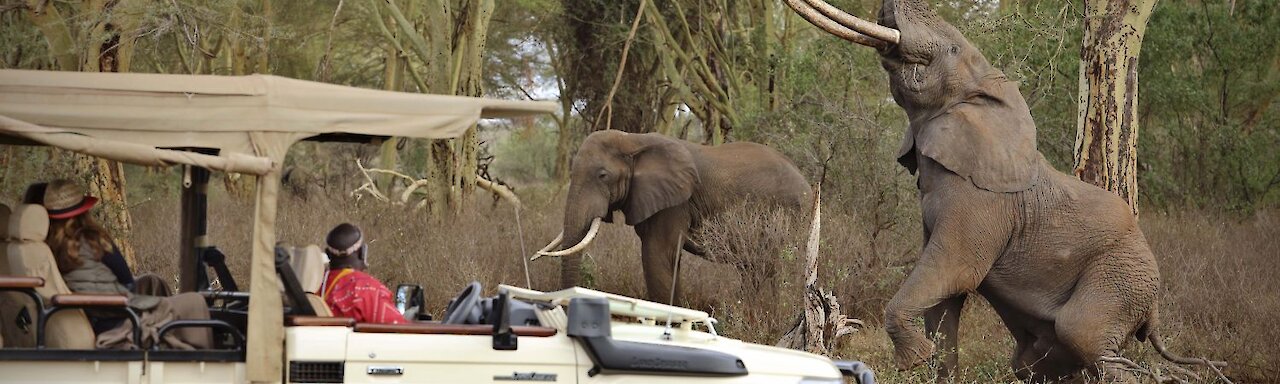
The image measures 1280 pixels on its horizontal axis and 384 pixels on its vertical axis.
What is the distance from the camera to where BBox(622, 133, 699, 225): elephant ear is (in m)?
14.7

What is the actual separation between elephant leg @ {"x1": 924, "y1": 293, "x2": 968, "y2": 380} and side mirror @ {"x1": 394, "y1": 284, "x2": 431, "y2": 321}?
4.03 metres

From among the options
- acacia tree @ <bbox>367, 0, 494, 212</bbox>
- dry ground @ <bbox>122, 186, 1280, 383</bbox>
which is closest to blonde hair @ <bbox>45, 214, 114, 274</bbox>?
dry ground @ <bbox>122, 186, 1280, 383</bbox>

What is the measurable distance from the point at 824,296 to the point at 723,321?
3323mm

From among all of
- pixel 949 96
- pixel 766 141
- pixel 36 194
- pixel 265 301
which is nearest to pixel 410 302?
pixel 265 301

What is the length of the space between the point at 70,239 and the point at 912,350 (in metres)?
5.02

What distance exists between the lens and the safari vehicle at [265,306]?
5.83 m

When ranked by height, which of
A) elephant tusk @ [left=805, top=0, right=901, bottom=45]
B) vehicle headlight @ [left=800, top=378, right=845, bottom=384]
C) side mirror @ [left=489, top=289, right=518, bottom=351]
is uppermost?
elephant tusk @ [left=805, top=0, right=901, bottom=45]

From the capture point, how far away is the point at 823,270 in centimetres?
1317

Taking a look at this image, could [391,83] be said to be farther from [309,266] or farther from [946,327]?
[309,266]

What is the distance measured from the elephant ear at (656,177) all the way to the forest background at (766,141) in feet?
2.81

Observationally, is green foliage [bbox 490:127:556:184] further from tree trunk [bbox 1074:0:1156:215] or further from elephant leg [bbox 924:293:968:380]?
elephant leg [bbox 924:293:968:380]

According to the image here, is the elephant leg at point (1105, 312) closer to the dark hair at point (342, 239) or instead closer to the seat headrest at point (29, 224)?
the dark hair at point (342, 239)

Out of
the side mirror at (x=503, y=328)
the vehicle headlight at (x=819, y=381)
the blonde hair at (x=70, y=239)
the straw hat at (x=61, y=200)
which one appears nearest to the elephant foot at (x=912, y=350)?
the vehicle headlight at (x=819, y=381)

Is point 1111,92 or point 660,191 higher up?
point 1111,92
